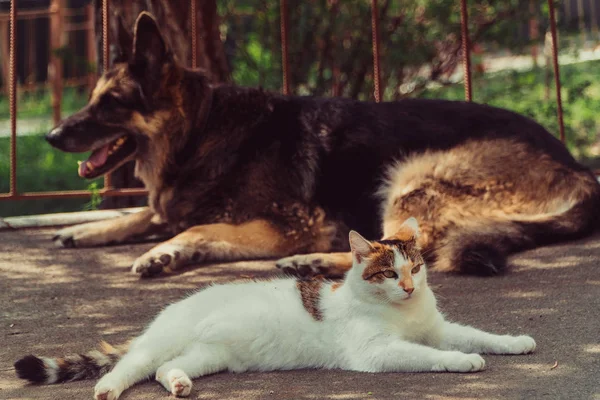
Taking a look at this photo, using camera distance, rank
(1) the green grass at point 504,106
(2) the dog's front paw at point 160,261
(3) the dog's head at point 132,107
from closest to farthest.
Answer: (2) the dog's front paw at point 160,261 → (3) the dog's head at point 132,107 → (1) the green grass at point 504,106

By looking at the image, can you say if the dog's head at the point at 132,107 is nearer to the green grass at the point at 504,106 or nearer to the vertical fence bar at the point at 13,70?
the vertical fence bar at the point at 13,70

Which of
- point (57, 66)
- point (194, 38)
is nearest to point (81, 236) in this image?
point (194, 38)

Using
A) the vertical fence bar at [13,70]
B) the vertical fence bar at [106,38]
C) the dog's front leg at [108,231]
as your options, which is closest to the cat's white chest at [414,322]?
the dog's front leg at [108,231]

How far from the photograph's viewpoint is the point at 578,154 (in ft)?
28.0

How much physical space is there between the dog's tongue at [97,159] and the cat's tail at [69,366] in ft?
7.69

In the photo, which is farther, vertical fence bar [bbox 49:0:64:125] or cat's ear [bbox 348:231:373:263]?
vertical fence bar [bbox 49:0:64:125]

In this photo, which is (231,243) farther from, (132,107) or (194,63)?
(194,63)

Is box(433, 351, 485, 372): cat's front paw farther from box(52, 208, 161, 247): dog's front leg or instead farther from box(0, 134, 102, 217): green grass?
box(0, 134, 102, 217): green grass

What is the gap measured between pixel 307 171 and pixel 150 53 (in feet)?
3.86

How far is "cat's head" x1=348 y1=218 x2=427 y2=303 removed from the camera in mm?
3223

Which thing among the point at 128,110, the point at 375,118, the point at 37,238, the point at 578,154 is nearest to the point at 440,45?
the point at 578,154

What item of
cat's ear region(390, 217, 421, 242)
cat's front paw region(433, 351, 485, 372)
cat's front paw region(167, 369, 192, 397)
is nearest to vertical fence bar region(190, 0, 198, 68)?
cat's ear region(390, 217, 421, 242)

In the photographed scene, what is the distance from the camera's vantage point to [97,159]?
5.54 meters

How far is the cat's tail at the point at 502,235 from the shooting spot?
4.47 metres
